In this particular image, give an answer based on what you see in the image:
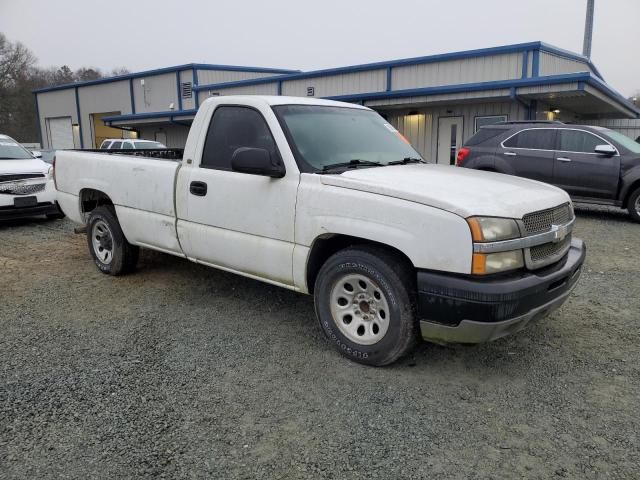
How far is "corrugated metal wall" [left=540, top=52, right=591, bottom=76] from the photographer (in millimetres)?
16141

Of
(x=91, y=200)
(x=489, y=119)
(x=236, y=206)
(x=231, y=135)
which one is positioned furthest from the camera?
(x=489, y=119)

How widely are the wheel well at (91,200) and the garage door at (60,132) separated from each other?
35.7m

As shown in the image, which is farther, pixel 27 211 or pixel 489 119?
pixel 489 119

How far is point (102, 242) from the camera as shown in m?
6.02

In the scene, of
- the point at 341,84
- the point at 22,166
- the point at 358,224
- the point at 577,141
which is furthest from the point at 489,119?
the point at 358,224

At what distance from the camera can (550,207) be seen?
3598 mm

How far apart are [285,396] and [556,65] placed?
701 inches

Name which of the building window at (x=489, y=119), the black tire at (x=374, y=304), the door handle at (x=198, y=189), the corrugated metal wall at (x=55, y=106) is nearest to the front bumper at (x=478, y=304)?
the black tire at (x=374, y=304)

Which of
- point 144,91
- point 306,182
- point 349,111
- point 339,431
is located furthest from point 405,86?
point 144,91

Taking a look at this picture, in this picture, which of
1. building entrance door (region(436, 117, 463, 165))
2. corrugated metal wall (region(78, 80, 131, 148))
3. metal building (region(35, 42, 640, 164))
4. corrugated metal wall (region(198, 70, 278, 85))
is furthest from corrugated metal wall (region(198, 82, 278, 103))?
corrugated metal wall (region(78, 80, 131, 148))

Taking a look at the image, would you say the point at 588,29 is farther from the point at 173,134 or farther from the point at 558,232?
the point at 558,232

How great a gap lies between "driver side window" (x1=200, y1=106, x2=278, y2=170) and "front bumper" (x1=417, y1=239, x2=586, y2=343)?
5.89 feet

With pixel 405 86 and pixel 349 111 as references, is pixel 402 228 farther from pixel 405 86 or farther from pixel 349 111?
pixel 405 86

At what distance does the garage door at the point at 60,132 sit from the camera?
3794 cm
